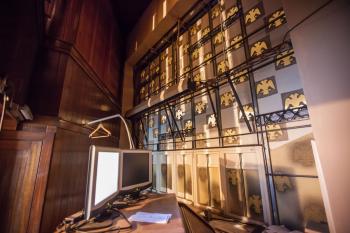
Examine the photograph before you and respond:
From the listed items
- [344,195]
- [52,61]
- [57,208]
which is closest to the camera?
[344,195]

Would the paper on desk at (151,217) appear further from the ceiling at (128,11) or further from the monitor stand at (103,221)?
the ceiling at (128,11)

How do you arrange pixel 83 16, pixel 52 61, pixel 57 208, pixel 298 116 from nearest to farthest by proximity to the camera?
pixel 298 116 → pixel 57 208 → pixel 52 61 → pixel 83 16

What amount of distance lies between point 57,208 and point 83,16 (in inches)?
90.3

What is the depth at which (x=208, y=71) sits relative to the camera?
232cm

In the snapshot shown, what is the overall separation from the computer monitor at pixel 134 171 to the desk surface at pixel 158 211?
0.58 ft

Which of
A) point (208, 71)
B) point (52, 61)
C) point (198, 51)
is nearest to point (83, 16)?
A: point (52, 61)

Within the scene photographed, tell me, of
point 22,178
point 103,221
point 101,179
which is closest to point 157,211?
point 103,221

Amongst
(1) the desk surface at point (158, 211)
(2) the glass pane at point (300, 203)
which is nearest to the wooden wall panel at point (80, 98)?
(1) the desk surface at point (158, 211)

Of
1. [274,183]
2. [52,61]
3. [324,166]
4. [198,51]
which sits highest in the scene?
[198,51]

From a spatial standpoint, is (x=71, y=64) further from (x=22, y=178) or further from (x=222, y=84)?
(x=222, y=84)

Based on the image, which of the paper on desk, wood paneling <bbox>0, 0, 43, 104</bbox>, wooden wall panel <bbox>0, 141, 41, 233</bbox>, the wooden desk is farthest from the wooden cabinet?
the paper on desk

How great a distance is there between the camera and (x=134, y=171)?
1.75 meters

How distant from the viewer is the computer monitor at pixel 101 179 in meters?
0.94

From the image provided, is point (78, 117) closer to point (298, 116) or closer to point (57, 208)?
point (57, 208)
